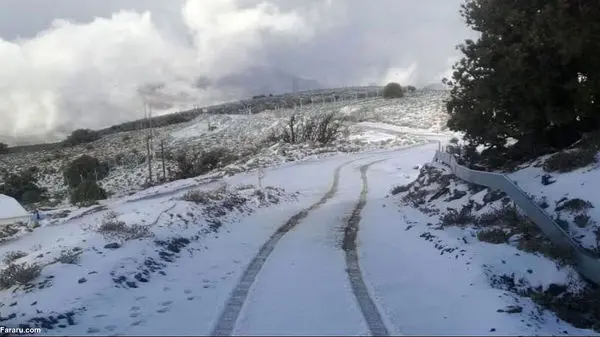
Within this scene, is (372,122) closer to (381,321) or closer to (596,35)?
(596,35)

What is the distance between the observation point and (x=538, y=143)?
1805cm

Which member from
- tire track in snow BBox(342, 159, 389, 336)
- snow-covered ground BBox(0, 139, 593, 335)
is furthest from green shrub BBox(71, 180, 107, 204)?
tire track in snow BBox(342, 159, 389, 336)

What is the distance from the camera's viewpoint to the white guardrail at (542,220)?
30.3 feet

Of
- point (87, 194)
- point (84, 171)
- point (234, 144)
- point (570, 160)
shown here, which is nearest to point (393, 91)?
point (234, 144)

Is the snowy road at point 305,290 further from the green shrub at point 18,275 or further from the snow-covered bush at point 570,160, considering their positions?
the snow-covered bush at point 570,160

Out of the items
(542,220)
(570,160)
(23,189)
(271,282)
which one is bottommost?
(23,189)

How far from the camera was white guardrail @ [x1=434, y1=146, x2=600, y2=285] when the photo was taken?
923cm

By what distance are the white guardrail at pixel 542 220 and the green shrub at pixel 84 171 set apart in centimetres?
5745

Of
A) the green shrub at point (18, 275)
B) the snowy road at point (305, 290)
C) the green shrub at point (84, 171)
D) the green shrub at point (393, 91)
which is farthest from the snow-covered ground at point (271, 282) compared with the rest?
the green shrub at point (393, 91)

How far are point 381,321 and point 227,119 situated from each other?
316 feet

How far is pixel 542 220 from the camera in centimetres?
1135

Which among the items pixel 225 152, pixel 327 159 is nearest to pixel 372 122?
pixel 225 152

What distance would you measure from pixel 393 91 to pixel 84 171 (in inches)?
2545

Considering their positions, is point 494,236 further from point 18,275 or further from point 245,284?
point 18,275
